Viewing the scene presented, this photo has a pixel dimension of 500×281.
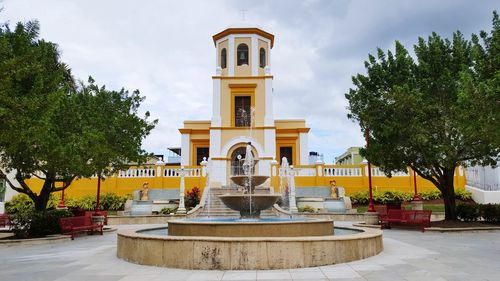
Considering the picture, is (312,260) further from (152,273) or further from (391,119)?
(391,119)

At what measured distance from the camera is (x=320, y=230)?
→ 9.76 metres

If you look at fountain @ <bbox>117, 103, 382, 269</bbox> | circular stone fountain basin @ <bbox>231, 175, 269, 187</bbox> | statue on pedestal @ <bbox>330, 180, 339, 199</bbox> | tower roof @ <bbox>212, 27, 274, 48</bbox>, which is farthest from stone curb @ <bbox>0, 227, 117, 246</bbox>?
tower roof @ <bbox>212, 27, 274, 48</bbox>

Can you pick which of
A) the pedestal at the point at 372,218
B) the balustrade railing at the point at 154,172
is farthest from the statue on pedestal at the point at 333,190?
the balustrade railing at the point at 154,172

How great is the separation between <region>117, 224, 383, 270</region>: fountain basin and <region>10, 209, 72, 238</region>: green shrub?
25.2 feet

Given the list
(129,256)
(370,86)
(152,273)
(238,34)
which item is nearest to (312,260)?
(152,273)

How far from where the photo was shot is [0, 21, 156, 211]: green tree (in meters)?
7.82

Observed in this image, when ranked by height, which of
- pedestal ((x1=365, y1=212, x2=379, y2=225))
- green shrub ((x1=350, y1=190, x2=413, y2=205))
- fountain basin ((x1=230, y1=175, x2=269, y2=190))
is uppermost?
fountain basin ((x1=230, y1=175, x2=269, y2=190))

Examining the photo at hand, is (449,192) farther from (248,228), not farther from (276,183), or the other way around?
(276,183)

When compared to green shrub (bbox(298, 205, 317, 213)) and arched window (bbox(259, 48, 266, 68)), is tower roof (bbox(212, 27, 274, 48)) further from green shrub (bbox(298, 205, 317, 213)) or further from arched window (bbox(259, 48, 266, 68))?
green shrub (bbox(298, 205, 317, 213))

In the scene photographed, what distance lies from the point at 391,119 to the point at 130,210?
15033 millimetres

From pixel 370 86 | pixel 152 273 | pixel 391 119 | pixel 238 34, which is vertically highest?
pixel 238 34

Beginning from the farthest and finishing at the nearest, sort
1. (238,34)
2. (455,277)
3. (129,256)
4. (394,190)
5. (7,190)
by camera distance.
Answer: (238,34) → (7,190) → (394,190) → (129,256) → (455,277)

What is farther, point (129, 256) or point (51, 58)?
point (51, 58)

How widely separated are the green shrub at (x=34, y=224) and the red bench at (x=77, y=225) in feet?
2.13
